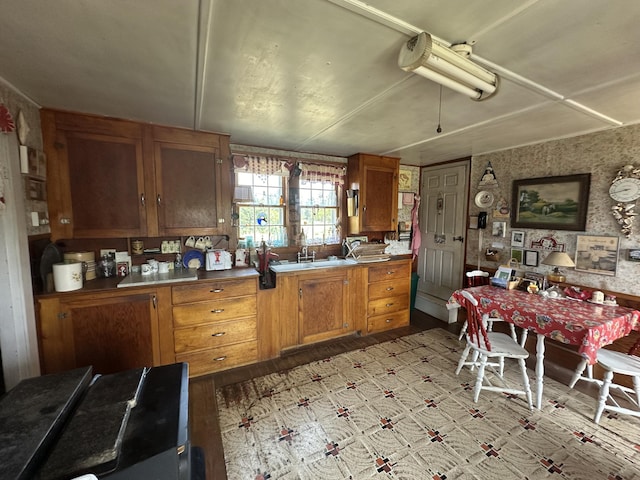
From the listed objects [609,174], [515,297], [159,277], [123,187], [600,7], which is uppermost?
[600,7]

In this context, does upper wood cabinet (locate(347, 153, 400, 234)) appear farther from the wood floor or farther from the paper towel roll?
the paper towel roll

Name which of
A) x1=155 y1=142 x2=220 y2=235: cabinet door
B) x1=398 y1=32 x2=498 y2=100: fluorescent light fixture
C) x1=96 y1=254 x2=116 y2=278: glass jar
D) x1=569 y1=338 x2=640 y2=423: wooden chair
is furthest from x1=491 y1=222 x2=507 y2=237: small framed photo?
x1=96 y1=254 x2=116 y2=278: glass jar

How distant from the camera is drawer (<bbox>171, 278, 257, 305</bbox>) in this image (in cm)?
228

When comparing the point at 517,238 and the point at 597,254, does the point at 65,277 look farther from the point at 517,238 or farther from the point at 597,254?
the point at 597,254

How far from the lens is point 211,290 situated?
2.38 meters

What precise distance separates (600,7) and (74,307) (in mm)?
3413

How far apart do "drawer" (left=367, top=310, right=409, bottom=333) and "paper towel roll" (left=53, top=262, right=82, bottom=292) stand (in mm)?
2909

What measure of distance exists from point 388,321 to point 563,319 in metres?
1.80

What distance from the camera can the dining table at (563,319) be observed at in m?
1.79

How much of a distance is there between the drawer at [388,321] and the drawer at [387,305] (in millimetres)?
58

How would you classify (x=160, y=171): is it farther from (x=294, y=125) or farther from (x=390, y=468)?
(x=390, y=468)

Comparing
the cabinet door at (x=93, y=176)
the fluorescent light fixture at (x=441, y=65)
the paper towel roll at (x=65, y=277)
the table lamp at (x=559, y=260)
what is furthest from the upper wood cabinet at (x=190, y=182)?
the table lamp at (x=559, y=260)

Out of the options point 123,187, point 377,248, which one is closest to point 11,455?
point 123,187

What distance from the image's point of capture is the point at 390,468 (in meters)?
1.54
